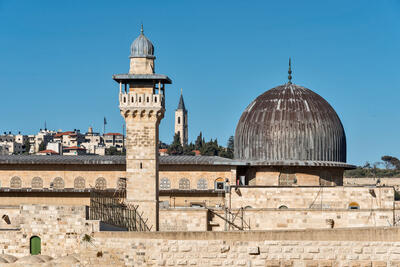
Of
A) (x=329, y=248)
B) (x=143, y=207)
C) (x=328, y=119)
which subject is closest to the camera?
(x=329, y=248)

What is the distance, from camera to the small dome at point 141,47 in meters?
42.4

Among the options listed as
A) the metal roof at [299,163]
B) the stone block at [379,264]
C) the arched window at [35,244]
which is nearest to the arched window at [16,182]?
the metal roof at [299,163]

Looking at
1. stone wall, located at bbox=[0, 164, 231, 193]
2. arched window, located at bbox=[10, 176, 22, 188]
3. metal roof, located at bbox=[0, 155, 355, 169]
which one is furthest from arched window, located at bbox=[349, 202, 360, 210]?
arched window, located at bbox=[10, 176, 22, 188]

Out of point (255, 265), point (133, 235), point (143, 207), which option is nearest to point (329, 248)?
point (255, 265)

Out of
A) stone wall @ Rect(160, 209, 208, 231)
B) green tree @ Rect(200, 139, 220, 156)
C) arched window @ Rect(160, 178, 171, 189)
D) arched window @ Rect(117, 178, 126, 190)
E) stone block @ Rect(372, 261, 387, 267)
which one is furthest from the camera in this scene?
green tree @ Rect(200, 139, 220, 156)

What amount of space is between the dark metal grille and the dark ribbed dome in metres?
9.35

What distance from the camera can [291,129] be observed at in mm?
48250

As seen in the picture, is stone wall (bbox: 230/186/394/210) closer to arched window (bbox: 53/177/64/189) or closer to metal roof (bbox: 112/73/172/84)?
metal roof (bbox: 112/73/172/84)

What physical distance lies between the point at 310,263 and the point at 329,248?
0.72m

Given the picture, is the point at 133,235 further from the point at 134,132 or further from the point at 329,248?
the point at 134,132

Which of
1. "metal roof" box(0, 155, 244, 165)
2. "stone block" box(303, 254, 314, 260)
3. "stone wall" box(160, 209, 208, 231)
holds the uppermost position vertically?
"metal roof" box(0, 155, 244, 165)

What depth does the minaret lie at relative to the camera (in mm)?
40875

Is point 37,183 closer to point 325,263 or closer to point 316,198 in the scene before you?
point 316,198

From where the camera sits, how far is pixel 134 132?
41438mm
